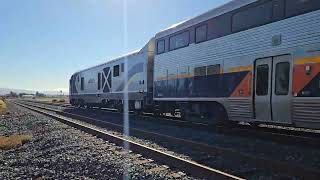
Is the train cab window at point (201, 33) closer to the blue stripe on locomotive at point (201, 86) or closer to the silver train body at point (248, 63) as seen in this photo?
the silver train body at point (248, 63)

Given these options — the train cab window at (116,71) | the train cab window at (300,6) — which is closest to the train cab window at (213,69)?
the train cab window at (300,6)

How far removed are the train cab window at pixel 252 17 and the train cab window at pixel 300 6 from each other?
731 mm

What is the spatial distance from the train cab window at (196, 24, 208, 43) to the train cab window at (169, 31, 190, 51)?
0.78 m

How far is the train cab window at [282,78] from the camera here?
10531 mm

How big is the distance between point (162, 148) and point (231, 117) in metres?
3.33

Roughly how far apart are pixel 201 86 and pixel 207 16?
8.67 feet

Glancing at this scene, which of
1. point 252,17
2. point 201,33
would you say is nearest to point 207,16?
point 201,33

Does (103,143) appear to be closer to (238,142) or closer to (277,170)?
(238,142)

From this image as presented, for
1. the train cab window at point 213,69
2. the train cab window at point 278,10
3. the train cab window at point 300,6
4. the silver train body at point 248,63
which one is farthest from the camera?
the train cab window at point 213,69

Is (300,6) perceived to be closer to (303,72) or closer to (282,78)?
(303,72)

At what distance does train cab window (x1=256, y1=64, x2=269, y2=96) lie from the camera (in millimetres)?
11281

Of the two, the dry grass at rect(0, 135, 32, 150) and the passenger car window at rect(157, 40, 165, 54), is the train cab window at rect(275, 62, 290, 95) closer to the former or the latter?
the passenger car window at rect(157, 40, 165, 54)

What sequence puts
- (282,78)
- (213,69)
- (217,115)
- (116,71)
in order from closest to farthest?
(282,78), (213,69), (217,115), (116,71)

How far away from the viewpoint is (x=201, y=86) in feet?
48.6
